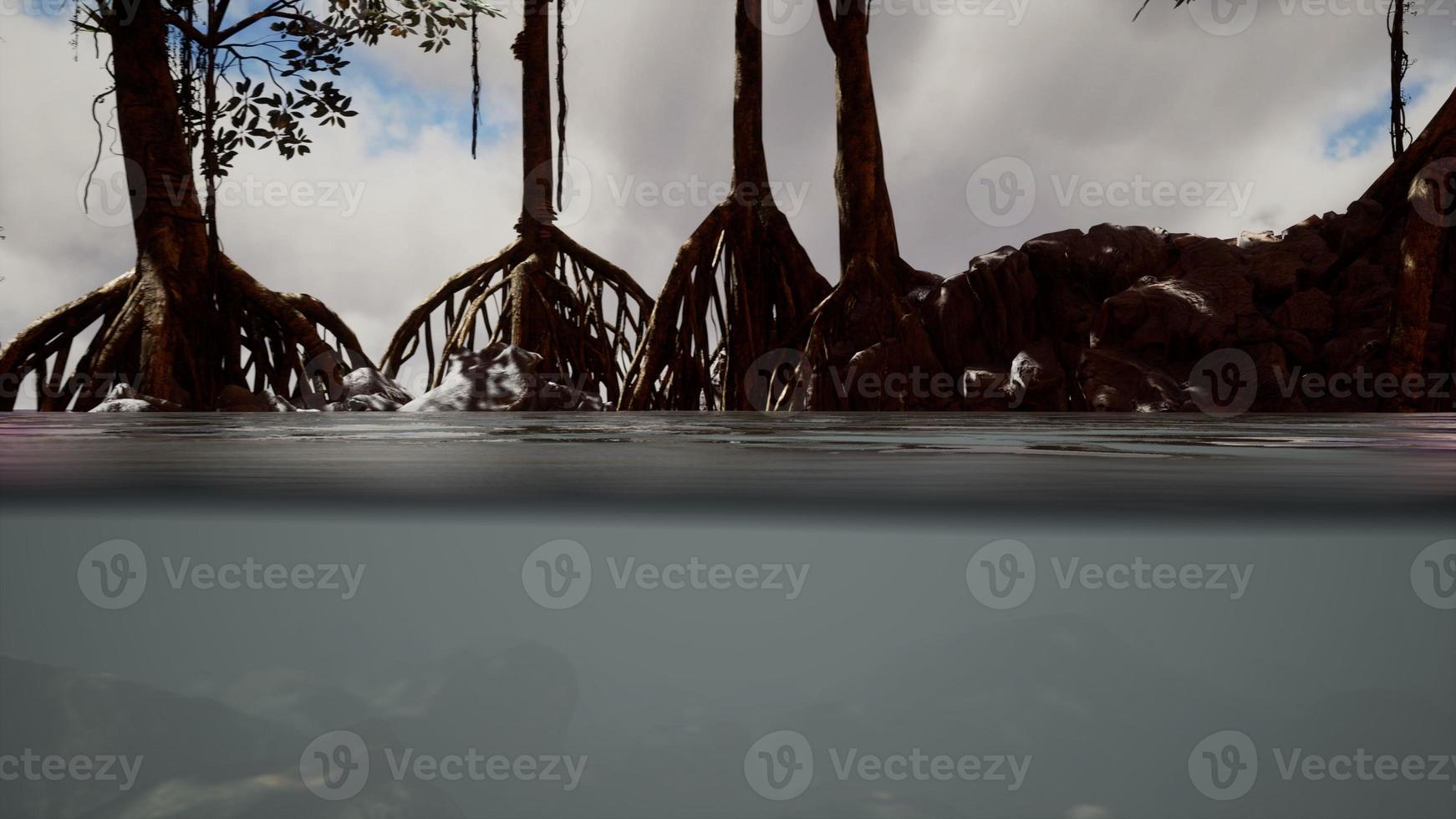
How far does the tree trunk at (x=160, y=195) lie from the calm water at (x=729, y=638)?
7.28 meters

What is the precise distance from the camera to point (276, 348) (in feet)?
33.4

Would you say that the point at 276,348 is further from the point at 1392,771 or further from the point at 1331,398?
the point at 1392,771

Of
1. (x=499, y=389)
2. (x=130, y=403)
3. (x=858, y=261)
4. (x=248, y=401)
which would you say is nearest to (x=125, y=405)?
(x=130, y=403)

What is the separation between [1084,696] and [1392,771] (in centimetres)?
57

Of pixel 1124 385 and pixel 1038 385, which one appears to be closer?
pixel 1124 385

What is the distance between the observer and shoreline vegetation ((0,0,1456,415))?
846cm

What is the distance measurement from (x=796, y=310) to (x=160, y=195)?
5.30 meters

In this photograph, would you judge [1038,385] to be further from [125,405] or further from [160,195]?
[160,195]

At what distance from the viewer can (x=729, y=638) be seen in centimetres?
217

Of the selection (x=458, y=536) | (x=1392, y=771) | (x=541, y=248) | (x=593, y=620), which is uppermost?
(x=541, y=248)

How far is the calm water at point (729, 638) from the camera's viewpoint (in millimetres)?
1760

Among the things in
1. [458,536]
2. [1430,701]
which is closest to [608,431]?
[458,536]

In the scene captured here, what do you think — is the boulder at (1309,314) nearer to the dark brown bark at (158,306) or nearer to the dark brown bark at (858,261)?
the dark brown bark at (858,261)

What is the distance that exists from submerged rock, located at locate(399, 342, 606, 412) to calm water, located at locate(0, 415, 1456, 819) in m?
5.84
